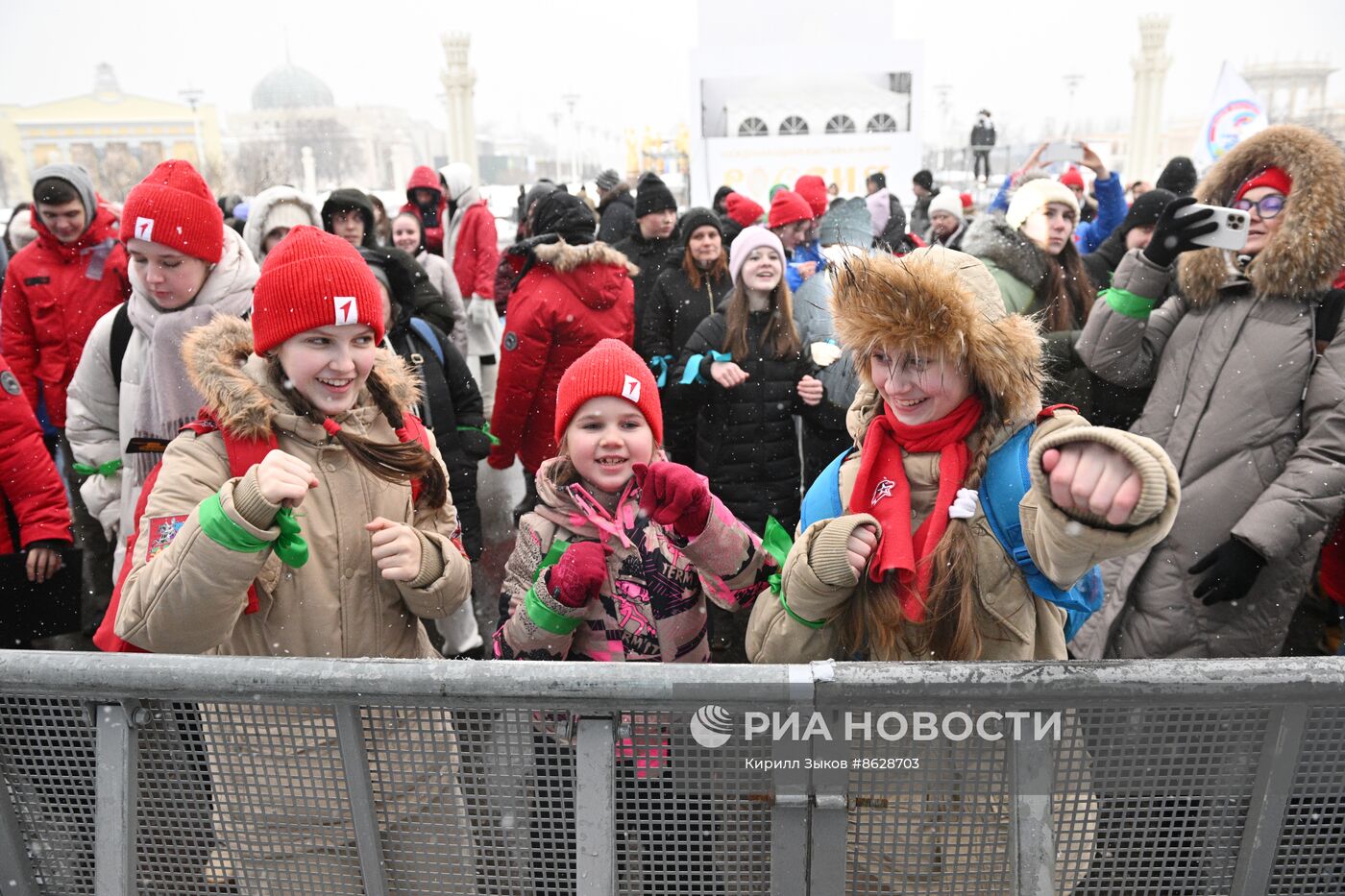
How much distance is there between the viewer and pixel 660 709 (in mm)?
1333

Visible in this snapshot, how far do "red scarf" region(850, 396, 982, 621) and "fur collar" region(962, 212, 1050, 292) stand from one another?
7.83 ft

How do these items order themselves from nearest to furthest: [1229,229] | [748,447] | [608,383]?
[608,383] → [1229,229] → [748,447]

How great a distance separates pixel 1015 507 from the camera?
1640mm

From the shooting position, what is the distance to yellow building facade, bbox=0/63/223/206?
57219 millimetres

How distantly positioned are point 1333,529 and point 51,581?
4.17 metres

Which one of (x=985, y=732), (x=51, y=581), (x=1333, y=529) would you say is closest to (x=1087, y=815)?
(x=985, y=732)

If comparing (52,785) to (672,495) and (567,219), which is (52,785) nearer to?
(672,495)

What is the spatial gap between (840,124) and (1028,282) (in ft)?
30.5

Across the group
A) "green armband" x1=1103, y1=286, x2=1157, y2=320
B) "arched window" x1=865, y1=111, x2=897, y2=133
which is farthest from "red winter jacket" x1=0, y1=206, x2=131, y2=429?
"arched window" x1=865, y1=111, x2=897, y2=133

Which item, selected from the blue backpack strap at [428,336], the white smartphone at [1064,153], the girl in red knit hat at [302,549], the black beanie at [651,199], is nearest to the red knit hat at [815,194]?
the black beanie at [651,199]

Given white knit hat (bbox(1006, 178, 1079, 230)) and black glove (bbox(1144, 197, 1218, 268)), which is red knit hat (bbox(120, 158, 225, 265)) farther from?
white knit hat (bbox(1006, 178, 1079, 230))

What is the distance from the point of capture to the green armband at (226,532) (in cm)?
164

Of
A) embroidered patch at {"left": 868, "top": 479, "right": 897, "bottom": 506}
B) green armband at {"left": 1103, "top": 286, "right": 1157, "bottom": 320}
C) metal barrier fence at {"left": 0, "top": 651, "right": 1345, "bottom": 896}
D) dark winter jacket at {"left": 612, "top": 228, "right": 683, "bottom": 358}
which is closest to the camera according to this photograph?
metal barrier fence at {"left": 0, "top": 651, "right": 1345, "bottom": 896}

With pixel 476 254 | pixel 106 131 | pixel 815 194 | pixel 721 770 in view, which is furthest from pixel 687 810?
pixel 106 131
